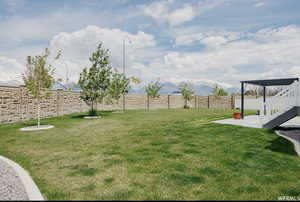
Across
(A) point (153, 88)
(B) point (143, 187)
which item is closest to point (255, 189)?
(B) point (143, 187)

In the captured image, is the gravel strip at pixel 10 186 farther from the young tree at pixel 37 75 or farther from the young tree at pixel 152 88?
the young tree at pixel 152 88

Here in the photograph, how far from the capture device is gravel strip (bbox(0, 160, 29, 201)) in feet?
13.0

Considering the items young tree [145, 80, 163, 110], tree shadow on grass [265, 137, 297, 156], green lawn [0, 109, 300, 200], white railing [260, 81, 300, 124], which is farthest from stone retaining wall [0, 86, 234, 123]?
white railing [260, 81, 300, 124]

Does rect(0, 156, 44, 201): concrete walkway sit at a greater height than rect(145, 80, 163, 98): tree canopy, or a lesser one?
lesser

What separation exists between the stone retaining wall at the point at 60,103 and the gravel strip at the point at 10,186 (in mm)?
10185

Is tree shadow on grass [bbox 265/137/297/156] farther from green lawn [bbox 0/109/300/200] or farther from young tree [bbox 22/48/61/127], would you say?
young tree [bbox 22/48/61/127]

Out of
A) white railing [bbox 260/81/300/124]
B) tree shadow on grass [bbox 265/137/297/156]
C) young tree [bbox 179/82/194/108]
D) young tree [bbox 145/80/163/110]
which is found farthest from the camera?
young tree [bbox 179/82/194/108]

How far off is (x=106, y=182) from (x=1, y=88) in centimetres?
1368

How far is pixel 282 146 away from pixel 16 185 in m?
8.53

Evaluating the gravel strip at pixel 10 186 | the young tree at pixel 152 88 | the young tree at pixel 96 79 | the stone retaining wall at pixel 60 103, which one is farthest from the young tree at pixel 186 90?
the gravel strip at pixel 10 186

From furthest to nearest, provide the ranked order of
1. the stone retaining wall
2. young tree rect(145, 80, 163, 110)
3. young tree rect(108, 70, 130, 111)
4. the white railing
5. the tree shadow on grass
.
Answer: young tree rect(145, 80, 163, 110) < young tree rect(108, 70, 130, 111) < the stone retaining wall < the white railing < the tree shadow on grass

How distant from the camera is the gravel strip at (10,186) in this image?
3961 millimetres

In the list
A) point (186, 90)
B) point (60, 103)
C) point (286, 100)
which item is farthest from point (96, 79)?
point (186, 90)

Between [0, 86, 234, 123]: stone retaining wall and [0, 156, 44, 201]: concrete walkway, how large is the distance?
10.0 m
